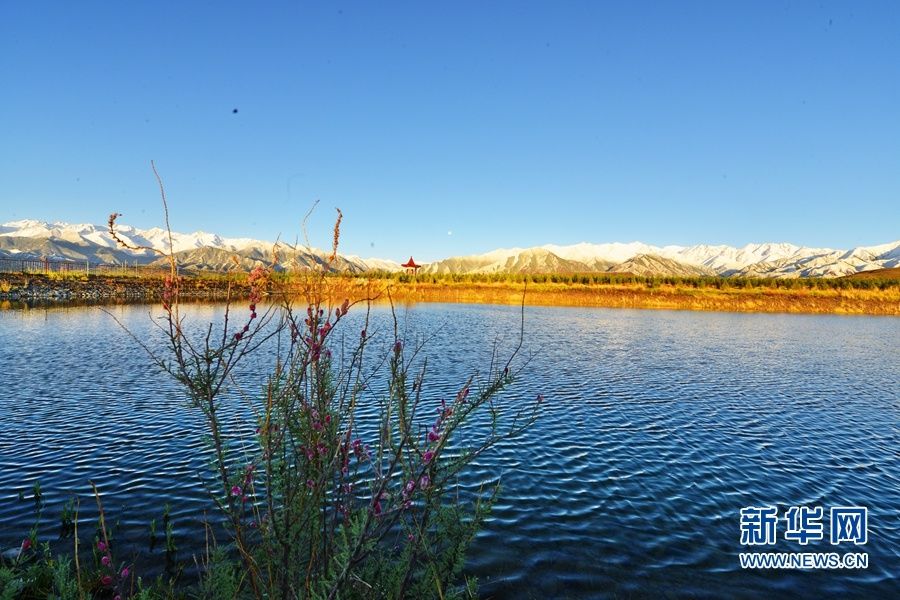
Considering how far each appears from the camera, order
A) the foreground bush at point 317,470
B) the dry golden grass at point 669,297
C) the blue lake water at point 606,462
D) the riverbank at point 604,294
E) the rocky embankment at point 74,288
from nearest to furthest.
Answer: the foreground bush at point 317,470 → the blue lake water at point 606,462 → the rocky embankment at point 74,288 → the riverbank at point 604,294 → the dry golden grass at point 669,297

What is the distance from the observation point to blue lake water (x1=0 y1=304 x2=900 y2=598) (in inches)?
281

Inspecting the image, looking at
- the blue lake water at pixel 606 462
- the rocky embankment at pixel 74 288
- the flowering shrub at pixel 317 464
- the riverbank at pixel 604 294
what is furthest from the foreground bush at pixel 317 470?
the rocky embankment at pixel 74 288

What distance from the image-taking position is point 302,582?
151 inches

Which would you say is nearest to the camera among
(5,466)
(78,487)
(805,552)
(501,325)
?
(805,552)

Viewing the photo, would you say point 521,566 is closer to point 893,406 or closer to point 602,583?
point 602,583

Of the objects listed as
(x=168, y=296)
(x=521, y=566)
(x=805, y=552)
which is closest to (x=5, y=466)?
(x=168, y=296)

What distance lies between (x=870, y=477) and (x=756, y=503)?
3683 mm

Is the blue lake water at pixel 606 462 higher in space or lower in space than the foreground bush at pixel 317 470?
lower

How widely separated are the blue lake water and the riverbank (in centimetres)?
4342

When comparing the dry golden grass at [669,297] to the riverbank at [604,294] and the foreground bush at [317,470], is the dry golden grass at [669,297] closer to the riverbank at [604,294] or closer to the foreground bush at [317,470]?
the riverbank at [604,294]

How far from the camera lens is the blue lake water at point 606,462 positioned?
713 centimetres

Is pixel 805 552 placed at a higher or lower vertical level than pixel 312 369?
lower

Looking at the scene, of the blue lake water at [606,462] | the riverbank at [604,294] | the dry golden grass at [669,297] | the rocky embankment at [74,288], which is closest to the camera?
the blue lake water at [606,462]

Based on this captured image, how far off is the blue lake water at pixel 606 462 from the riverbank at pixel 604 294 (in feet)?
142
